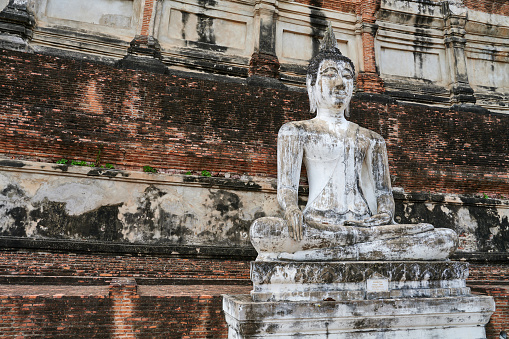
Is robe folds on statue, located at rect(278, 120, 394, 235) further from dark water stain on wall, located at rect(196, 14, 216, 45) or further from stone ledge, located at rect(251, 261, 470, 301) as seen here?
dark water stain on wall, located at rect(196, 14, 216, 45)

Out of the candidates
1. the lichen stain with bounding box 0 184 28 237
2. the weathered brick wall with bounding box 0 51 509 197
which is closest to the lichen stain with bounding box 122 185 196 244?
the weathered brick wall with bounding box 0 51 509 197

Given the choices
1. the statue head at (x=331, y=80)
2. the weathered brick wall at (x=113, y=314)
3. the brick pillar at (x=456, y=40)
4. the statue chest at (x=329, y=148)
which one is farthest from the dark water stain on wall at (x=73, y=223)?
the brick pillar at (x=456, y=40)

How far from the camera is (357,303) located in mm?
3070

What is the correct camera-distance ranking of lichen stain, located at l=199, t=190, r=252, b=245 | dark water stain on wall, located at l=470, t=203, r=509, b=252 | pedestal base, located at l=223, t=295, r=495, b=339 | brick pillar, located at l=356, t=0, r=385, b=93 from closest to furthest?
pedestal base, located at l=223, t=295, r=495, b=339
lichen stain, located at l=199, t=190, r=252, b=245
dark water stain on wall, located at l=470, t=203, r=509, b=252
brick pillar, located at l=356, t=0, r=385, b=93

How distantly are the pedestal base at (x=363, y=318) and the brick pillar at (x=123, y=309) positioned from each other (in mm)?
1144

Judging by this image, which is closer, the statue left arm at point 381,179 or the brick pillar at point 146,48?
the statue left arm at point 381,179

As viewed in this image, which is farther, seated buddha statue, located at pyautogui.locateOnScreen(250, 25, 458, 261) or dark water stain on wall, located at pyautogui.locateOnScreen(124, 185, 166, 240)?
dark water stain on wall, located at pyautogui.locateOnScreen(124, 185, 166, 240)

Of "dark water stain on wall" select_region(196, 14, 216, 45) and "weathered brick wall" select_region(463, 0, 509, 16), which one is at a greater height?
"weathered brick wall" select_region(463, 0, 509, 16)

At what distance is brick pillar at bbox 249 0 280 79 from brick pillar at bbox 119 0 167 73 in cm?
239

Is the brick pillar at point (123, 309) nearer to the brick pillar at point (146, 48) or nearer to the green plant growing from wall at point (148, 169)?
the green plant growing from wall at point (148, 169)

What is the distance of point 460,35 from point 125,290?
12.3 metres

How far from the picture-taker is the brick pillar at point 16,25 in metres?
8.16

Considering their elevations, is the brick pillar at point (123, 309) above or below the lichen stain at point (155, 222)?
below

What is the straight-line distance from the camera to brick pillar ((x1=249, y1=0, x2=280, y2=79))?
977 cm
